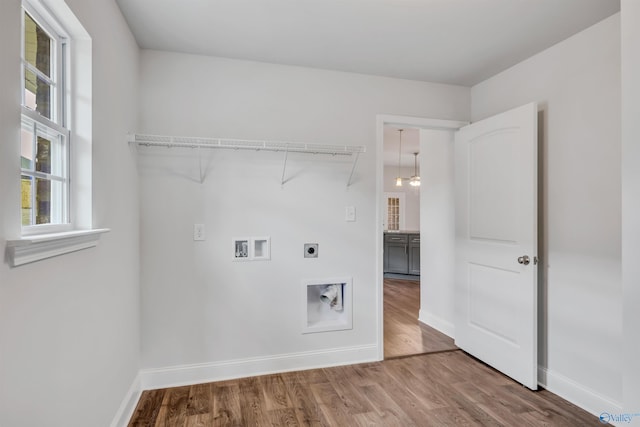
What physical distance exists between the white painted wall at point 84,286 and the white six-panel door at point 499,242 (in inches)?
106

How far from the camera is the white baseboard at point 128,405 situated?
195 centimetres

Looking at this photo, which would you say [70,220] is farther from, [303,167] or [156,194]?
[303,167]

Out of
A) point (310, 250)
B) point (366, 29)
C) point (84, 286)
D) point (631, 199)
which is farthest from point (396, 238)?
point (84, 286)

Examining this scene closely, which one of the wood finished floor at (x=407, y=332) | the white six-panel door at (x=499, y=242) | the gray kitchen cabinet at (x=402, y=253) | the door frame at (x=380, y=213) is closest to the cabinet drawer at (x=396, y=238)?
the gray kitchen cabinet at (x=402, y=253)

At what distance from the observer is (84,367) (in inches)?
58.7

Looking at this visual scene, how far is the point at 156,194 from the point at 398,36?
2031 millimetres

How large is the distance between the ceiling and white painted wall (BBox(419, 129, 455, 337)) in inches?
43.2

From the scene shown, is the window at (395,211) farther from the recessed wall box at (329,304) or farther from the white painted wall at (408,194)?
the recessed wall box at (329,304)

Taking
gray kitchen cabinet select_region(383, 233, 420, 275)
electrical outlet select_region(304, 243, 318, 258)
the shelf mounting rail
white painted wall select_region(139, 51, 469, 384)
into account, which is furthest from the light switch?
gray kitchen cabinet select_region(383, 233, 420, 275)

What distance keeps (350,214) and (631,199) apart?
5.92 feet

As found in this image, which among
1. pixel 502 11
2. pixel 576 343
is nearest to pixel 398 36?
pixel 502 11

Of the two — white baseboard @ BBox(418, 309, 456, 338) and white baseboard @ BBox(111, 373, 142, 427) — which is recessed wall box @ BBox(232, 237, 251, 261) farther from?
white baseboard @ BBox(418, 309, 456, 338)

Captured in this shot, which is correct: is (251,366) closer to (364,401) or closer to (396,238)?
(364,401)

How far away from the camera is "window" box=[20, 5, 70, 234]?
49.0 inches
